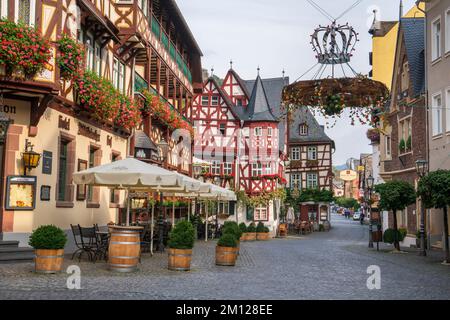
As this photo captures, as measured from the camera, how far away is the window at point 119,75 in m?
22.2

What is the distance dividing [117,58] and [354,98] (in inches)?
579

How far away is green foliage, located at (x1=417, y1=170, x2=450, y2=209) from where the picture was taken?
709 inches

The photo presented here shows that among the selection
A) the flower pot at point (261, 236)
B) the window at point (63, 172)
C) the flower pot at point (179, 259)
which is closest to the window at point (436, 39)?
the flower pot at point (261, 236)

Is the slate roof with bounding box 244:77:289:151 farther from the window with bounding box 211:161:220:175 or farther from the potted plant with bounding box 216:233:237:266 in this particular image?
the potted plant with bounding box 216:233:237:266

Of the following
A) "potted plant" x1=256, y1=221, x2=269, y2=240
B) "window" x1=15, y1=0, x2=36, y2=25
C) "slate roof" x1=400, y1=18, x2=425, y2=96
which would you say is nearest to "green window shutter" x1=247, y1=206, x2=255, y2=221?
"potted plant" x1=256, y1=221, x2=269, y2=240

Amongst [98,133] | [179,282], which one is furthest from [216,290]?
[98,133]

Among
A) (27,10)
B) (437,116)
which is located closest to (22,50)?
(27,10)

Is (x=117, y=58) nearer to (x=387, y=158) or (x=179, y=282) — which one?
(x=179, y=282)

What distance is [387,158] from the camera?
32.8 m

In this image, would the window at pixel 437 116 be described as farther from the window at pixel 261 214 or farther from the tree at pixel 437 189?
the window at pixel 261 214

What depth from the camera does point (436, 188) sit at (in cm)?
1819

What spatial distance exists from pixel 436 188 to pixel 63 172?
11.2 m

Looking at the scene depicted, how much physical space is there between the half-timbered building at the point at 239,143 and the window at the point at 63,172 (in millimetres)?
29623

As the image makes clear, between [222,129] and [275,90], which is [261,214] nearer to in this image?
[222,129]
